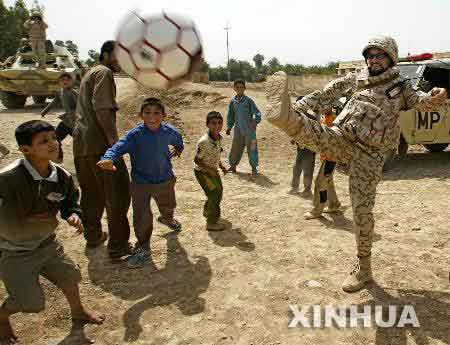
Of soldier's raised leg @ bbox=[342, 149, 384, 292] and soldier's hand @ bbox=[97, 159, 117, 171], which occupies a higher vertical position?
soldier's hand @ bbox=[97, 159, 117, 171]

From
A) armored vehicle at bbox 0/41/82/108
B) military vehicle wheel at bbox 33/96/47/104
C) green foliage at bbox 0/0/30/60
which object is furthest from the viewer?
green foliage at bbox 0/0/30/60

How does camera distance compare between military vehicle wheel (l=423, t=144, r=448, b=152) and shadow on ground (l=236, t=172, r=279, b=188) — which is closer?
shadow on ground (l=236, t=172, r=279, b=188)

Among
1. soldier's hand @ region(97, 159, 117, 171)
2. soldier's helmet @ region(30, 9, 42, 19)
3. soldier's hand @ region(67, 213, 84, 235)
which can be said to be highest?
soldier's helmet @ region(30, 9, 42, 19)

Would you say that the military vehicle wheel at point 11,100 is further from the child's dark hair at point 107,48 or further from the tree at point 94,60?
the child's dark hair at point 107,48

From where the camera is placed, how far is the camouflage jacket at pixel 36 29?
12.7 metres

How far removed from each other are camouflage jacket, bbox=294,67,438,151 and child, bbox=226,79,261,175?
14.1ft

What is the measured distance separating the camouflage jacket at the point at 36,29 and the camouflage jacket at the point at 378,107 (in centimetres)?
1236

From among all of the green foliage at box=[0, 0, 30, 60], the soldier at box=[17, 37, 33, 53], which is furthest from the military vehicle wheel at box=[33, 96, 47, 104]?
the green foliage at box=[0, 0, 30, 60]

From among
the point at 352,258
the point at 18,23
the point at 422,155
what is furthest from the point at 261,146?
the point at 18,23

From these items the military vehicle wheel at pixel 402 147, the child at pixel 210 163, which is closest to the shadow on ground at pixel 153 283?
the child at pixel 210 163

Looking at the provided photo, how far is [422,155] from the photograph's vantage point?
8.78 m

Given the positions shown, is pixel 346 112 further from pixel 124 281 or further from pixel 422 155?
pixel 422 155

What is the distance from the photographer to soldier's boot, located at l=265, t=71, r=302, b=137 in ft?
8.85

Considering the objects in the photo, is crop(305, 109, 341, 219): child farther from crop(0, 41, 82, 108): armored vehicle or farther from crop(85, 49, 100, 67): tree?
crop(0, 41, 82, 108): armored vehicle
